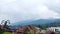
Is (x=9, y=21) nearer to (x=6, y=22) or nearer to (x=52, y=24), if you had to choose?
(x=6, y=22)

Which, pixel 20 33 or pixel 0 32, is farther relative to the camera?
pixel 20 33

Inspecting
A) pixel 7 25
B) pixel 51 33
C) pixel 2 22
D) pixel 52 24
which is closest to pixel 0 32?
pixel 51 33

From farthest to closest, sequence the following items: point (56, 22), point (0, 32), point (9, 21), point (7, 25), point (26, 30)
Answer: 1. point (56, 22)
2. point (7, 25)
3. point (9, 21)
4. point (26, 30)
5. point (0, 32)

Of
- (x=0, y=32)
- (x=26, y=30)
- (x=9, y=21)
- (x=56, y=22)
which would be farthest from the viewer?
(x=56, y=22)

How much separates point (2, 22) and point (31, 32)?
688 centimetres

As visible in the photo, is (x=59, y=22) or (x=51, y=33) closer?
(x=51, y=33)

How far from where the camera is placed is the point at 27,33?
17812 mm

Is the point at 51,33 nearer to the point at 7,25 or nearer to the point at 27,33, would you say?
the point at 27,33

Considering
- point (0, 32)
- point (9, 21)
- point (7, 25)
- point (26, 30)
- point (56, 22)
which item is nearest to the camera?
point (0, 32)

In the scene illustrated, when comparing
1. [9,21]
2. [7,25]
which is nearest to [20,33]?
[9,21]

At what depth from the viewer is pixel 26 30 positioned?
60.4 ft

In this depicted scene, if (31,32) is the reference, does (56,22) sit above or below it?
above

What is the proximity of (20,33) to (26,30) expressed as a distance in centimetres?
83

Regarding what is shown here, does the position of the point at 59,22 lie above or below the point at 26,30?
above
